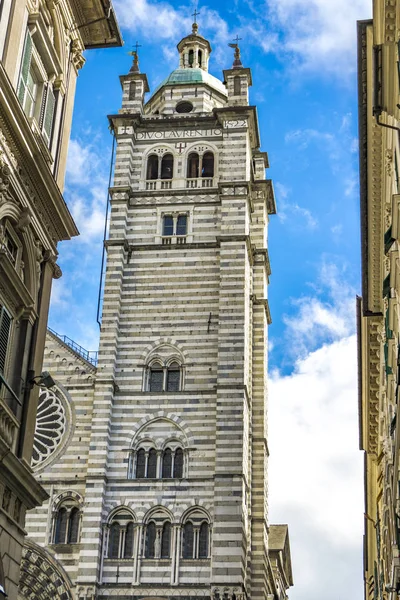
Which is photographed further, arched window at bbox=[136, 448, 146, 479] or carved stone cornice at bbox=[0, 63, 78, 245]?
arched window at bbox=[136, 448, 146, 479]

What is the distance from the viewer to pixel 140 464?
104ft

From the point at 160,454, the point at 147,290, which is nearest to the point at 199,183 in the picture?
the point at 147,290

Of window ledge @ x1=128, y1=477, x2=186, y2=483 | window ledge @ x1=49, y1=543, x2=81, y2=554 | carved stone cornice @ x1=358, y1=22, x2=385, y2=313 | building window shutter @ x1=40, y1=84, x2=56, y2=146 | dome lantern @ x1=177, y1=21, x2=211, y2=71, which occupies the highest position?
dome lantern @ x1=177, y1=21, x2=211, y2=71

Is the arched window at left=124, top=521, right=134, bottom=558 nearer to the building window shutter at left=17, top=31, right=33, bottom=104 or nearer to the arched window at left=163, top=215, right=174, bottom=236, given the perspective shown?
the arched window at left=163, top=215, right=174, bottom=236


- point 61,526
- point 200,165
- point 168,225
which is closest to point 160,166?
point 200,165

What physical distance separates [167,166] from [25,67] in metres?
23.2

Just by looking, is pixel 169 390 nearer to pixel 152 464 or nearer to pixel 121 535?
pixel 152 464

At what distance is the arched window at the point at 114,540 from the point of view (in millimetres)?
30222

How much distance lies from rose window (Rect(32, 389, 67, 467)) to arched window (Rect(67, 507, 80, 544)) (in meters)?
2.29

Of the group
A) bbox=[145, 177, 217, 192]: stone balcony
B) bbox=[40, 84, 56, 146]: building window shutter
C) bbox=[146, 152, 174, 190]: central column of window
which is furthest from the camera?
bbox=[146, 152, 174, 190]: central column of window

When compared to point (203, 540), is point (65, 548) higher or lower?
lower

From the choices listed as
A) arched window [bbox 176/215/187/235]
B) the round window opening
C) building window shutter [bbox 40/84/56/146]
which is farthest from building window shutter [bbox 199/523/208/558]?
building window shutter [bbox 40/84/56/146]

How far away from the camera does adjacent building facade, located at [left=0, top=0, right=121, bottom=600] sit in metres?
12.5

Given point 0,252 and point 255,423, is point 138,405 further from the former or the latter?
point 0,252
